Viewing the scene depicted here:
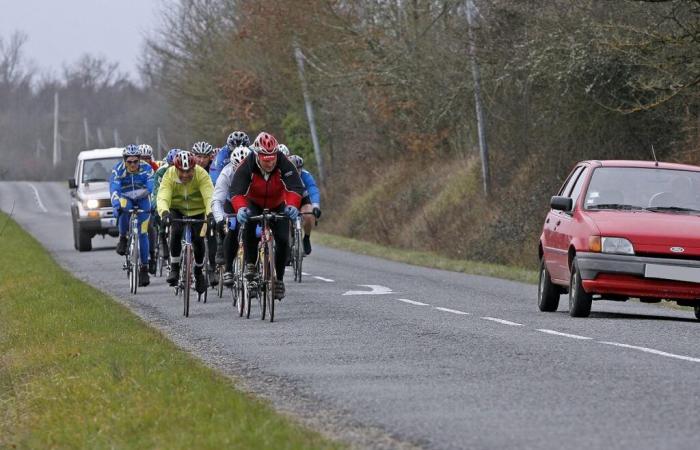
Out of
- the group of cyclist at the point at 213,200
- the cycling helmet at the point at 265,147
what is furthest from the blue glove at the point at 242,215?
the cycling helmet at the point at 265,147

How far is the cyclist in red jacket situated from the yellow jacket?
2115 mm

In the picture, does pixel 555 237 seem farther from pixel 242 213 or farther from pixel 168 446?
pixel 168 446

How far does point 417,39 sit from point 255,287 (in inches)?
946

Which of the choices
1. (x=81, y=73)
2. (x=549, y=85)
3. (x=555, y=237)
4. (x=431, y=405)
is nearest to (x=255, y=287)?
(x=555, y=237)

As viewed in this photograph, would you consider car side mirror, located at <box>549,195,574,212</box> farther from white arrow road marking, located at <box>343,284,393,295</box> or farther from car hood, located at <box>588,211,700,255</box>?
white arrow road marking, located at <box>343,284,393,295</box>

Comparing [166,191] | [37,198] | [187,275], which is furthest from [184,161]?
[37,198]

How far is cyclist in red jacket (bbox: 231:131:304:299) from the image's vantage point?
15.5 m

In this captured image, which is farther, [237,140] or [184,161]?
[237,140]

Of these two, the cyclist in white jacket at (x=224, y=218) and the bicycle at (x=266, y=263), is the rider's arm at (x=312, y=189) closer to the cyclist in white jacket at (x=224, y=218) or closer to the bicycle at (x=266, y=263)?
the cyclist in white jacket at (x=224, y=218)

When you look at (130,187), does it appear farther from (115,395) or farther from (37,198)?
(37,198)

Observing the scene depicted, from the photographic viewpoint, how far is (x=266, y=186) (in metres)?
15.8

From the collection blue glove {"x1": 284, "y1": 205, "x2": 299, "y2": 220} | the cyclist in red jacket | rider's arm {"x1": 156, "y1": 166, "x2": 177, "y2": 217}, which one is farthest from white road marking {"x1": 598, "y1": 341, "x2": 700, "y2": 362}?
rider's arm {"x1": 156, "y1": 166, "x2": 177, "y2": 217}

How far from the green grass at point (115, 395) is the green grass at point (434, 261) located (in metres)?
11.6

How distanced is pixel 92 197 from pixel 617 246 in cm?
2044
